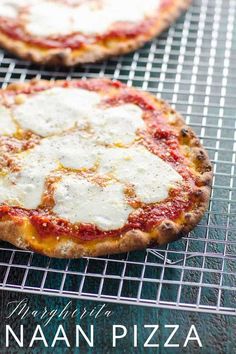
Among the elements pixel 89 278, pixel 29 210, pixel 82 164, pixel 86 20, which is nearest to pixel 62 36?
pixel 86 20

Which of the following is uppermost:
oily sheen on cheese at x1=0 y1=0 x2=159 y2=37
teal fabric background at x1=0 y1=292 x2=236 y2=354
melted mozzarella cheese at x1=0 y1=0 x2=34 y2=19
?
oily sheen on cheese at x1=0 y1=0 x2=159 y2=37

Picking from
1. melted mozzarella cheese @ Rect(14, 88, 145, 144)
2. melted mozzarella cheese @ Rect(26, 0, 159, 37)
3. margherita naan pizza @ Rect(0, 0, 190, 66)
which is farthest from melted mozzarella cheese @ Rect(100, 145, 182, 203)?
melted mozzarella cheese @ Rect(26, 0, 159, 37)

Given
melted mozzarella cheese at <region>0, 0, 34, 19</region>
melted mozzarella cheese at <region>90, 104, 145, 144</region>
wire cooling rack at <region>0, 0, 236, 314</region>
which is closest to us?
wire cooling rack at <region>0, 0, 236, 314</region>

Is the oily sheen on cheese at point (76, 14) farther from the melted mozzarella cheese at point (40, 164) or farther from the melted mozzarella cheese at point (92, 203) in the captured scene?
the melted mozzarella cheese at point (92, 203)

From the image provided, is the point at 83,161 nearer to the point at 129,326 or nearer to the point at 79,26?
the point at 129,326

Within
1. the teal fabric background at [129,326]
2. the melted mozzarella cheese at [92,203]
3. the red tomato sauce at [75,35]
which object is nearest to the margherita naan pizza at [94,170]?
the melted mozzarella cheese at [92,203]

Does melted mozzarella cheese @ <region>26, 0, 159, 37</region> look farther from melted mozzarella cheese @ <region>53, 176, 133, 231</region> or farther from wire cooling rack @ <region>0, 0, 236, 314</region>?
melted mozzarella cheese @ <region>53, 176, 133, 231</region>

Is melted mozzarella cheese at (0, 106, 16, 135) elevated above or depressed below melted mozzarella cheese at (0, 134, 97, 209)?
below
